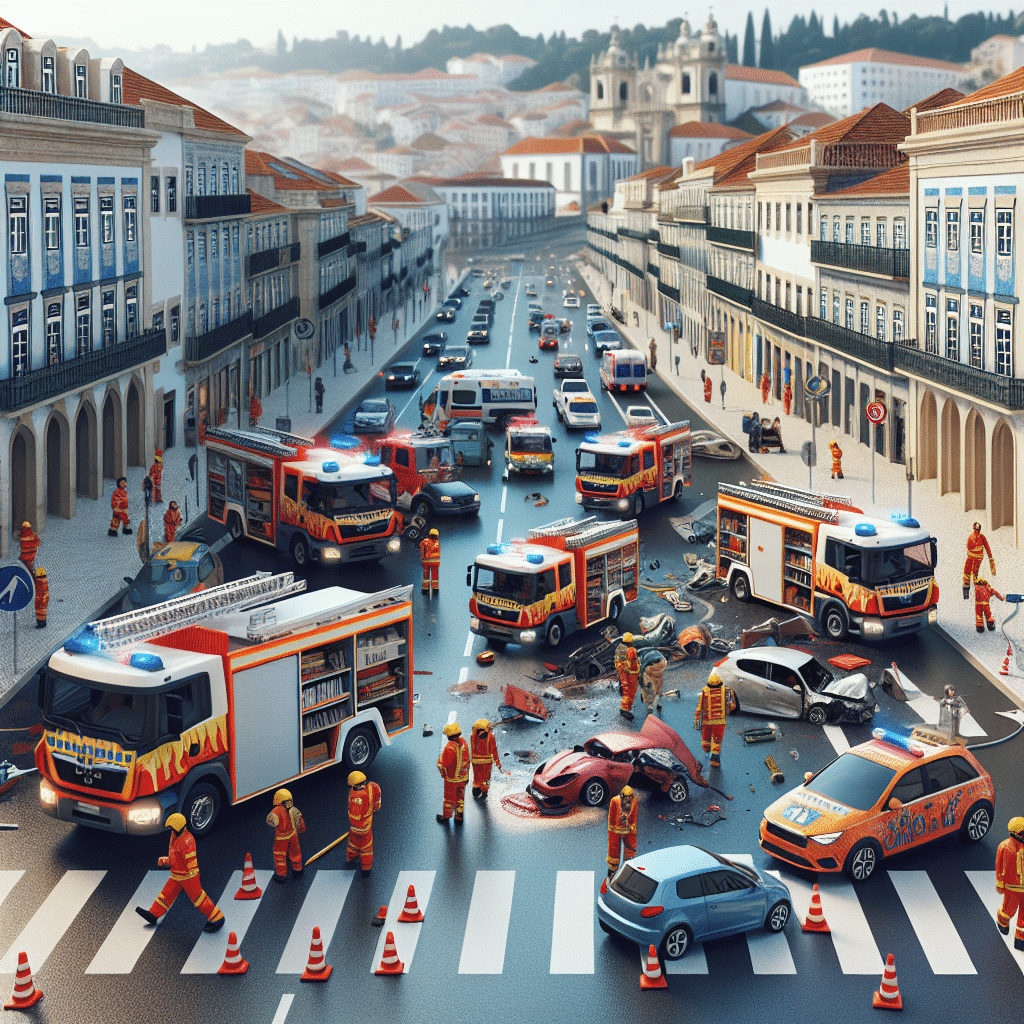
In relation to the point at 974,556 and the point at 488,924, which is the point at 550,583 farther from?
the point at 488,924

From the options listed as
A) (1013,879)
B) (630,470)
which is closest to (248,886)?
(1013,879)

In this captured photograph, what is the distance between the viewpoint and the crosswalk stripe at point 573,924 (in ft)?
52.7

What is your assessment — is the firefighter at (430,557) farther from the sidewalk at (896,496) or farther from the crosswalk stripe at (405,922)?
the crosswalk stripe at (405,922)

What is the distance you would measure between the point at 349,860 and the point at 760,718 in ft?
28.7

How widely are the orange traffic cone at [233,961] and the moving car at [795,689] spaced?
10901mm

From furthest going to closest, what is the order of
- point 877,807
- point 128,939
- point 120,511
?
point 120,511, point 877,807, point 128,939

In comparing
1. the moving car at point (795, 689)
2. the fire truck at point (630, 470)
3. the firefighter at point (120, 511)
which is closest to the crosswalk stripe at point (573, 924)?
the moving car at point (795, 689)

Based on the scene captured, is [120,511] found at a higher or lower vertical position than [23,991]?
higher

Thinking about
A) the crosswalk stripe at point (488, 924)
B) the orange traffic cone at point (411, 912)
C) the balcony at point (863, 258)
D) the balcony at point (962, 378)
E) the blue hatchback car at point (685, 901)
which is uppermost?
the balcony at point (863, 258)

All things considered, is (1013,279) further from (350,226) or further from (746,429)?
(350,226)

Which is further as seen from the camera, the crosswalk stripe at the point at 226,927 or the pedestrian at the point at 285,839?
the pedestrian at the point at 285,839

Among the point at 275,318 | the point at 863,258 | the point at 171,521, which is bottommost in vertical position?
the point at 171,521

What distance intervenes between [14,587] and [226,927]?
28.6ft

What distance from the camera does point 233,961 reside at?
623 inches
